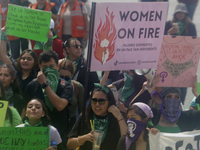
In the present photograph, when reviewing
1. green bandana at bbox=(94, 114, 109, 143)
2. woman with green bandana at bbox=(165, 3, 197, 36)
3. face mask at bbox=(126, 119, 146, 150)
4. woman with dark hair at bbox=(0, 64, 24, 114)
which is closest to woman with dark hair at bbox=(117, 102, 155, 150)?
face mask at bbox=(126, 119, 146, 150)

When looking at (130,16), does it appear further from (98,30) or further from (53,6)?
(53,6)

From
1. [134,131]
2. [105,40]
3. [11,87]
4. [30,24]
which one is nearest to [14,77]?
[11,87]

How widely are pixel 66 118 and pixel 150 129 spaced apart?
43.2 inches

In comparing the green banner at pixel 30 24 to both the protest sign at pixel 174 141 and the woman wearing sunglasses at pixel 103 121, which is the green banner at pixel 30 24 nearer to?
the woman wearing sunglasses at pixel 103 121

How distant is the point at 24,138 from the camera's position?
11.0 feet

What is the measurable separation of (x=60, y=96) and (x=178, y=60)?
1531mm

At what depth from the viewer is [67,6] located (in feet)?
22.0

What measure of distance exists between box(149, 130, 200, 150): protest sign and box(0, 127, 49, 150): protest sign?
107cm

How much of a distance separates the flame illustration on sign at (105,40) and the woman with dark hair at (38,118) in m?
0.80

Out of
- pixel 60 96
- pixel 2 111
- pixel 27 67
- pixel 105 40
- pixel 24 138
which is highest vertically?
pixel 105 40

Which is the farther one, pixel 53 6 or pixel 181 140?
pixel 53 6

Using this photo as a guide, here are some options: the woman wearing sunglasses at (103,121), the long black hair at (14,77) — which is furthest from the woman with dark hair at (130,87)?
the long black hair at (14,77)

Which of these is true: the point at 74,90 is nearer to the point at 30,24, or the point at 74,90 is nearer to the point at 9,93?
the point at 9,93

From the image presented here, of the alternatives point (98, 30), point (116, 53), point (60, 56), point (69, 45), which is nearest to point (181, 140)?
point (116, 53)
